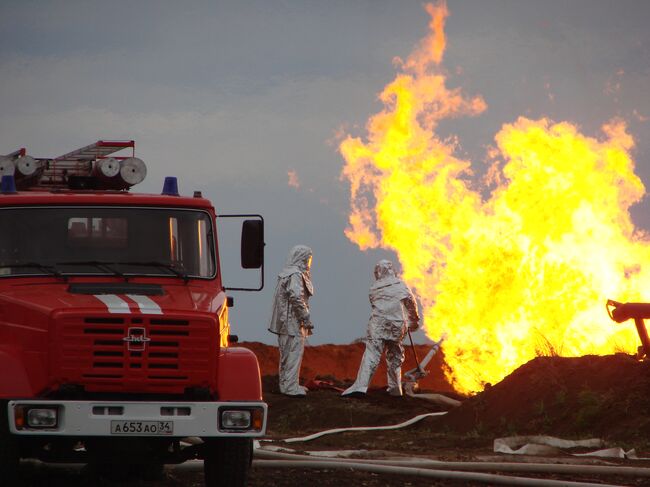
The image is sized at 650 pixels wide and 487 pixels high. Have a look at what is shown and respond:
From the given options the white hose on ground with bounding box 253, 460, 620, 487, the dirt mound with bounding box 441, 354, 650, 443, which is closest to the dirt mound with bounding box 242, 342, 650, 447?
the dirt mound with bounding box 441, 354, 650, 443

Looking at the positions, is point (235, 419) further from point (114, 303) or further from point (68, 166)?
point (68, 166)

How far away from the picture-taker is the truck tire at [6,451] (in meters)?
9.51

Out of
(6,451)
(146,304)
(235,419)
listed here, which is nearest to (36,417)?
(6,451)

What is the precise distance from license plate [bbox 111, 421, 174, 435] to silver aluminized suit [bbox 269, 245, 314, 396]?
582 inches

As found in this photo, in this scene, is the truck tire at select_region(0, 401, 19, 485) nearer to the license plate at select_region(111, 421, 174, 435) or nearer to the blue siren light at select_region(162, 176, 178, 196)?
the license plate at select_region(111, 421, 174, 435)

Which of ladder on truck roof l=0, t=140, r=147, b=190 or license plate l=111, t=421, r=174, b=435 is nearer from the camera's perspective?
license plate l=111, t=421, r=174, b=435

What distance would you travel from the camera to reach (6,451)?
9.55 m

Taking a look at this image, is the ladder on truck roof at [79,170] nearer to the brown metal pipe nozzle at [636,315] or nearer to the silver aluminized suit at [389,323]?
the brown metal pipe nozzle at [636,315]

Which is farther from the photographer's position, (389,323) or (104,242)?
(389,323)

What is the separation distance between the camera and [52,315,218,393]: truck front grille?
378 inches

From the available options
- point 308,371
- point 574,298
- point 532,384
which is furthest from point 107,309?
point 308,371

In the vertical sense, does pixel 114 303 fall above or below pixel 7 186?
below

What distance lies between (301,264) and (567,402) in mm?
6856

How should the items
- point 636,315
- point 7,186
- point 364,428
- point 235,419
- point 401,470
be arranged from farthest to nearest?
1. point 636,315
2. point 364,428
3. point 401,470
4. point 7,186
5. point 235,419
